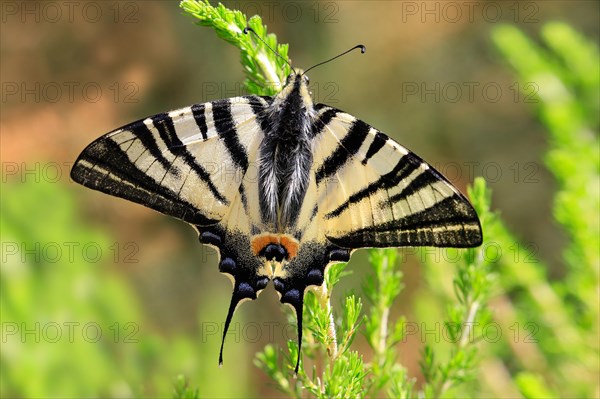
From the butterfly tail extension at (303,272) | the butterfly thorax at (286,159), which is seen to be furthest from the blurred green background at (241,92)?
the butterfly tail extension at (303,272)

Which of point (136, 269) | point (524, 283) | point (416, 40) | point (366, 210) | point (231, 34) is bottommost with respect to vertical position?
point (136, 269)

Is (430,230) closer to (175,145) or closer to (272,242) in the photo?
(272,242)

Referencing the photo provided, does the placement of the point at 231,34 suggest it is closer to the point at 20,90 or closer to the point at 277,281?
the point at 277,281

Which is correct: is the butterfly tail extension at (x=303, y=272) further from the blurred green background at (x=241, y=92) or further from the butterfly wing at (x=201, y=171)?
the blurred green background at (x=241, y=92)

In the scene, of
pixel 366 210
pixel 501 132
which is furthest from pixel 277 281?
pixel 501 132

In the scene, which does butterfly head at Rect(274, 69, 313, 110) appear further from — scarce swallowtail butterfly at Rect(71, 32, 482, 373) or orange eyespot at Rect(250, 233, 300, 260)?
orange eyespot at Rect(250, 233, 300, 260)

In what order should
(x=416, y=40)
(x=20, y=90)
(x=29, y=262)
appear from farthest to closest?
1. (x=416, y=40)
2. (x=20, y=90)
3. (x=29, y=262)

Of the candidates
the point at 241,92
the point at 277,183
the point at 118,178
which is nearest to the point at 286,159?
the point at 277,183
